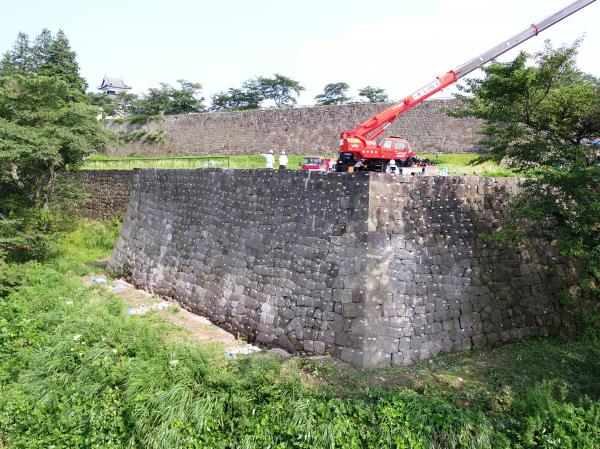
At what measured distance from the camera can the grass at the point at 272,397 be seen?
597 cm

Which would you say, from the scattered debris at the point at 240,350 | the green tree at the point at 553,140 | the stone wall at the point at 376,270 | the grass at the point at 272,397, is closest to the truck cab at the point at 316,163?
the stone wall at the point at 376,270

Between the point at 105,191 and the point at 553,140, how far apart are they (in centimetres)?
1693

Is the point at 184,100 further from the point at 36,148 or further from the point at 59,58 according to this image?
the point at 36,148

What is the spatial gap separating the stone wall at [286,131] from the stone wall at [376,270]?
1042cm

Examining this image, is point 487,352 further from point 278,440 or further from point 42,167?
point 42,167

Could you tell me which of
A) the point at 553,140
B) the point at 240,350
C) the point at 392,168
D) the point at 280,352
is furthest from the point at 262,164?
the point at 553,140

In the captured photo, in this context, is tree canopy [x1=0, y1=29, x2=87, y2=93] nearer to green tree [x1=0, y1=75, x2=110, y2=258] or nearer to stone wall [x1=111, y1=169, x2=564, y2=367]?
green tree [x1=0, y1=75, x2=110, y2=258]

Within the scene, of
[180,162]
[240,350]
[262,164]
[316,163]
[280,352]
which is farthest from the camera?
[180,162]

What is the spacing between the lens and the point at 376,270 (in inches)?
293

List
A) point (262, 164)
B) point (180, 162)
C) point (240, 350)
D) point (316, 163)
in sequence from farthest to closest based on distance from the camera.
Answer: point (180, 162) < point (262, 164) < point (316, 163) < point (240, 350)

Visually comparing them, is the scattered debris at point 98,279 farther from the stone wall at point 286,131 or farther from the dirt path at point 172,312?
the stone wall at point 286,131

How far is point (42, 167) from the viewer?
596 inches

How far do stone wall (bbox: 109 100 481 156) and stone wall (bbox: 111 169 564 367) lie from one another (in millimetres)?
10423

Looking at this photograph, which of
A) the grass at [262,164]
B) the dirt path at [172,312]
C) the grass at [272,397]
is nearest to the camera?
the grass at [272,397]
